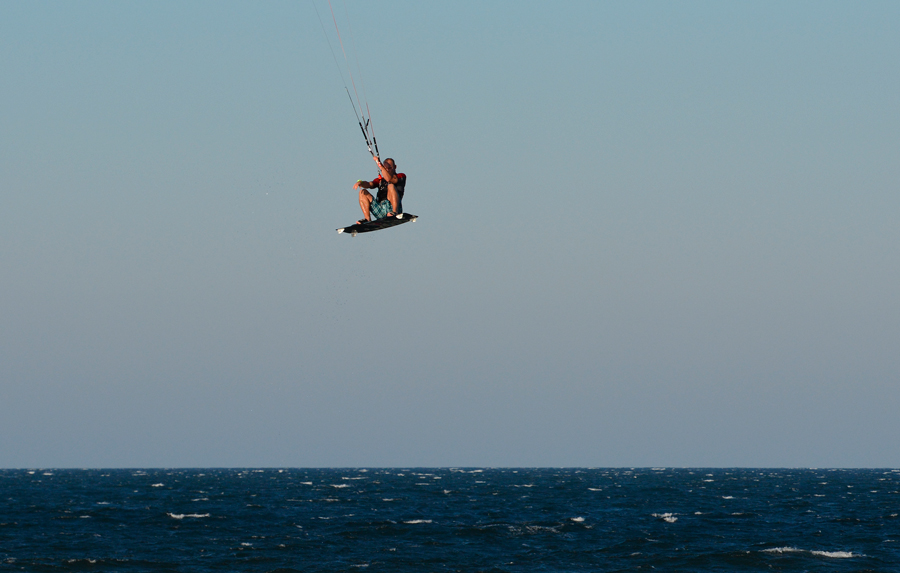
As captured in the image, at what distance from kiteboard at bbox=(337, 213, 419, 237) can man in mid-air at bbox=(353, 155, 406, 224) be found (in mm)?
181

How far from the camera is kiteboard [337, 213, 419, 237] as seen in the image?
2977 centimetres

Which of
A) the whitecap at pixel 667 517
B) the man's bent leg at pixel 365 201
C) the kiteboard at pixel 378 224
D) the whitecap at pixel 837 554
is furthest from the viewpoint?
the whitecap at pixel 667 517

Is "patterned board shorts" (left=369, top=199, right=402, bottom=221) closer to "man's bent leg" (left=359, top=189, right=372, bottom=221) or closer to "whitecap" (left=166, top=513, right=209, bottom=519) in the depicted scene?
"man's bent leg" (left=359, top=189, right=372, bottom=221)

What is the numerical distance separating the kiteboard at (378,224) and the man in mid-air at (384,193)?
0.18 meters

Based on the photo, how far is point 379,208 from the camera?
3038cm

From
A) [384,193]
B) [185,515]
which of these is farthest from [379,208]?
[185,515]

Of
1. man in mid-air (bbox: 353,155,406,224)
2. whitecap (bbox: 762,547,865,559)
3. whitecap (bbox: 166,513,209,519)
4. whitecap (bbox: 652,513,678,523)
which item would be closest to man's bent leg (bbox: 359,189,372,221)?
man in mid-air (bbox: 353,155,406,224)

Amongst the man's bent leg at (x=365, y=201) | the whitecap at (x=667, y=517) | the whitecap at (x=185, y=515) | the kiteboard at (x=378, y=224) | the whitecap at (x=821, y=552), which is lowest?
the whitecap at (x=185, y=515)

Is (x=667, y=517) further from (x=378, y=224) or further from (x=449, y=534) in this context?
(x=378, y=224)

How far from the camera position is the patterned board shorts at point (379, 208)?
30.2 m

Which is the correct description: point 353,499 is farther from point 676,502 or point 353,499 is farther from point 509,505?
point 676,502

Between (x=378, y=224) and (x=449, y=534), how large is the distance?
40978 millimetres

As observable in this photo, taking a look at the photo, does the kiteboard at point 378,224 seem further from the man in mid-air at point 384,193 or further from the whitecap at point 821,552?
the whitecap at point 821,552

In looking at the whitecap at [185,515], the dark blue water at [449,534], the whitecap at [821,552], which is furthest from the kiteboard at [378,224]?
the whitecap at [185,515]
